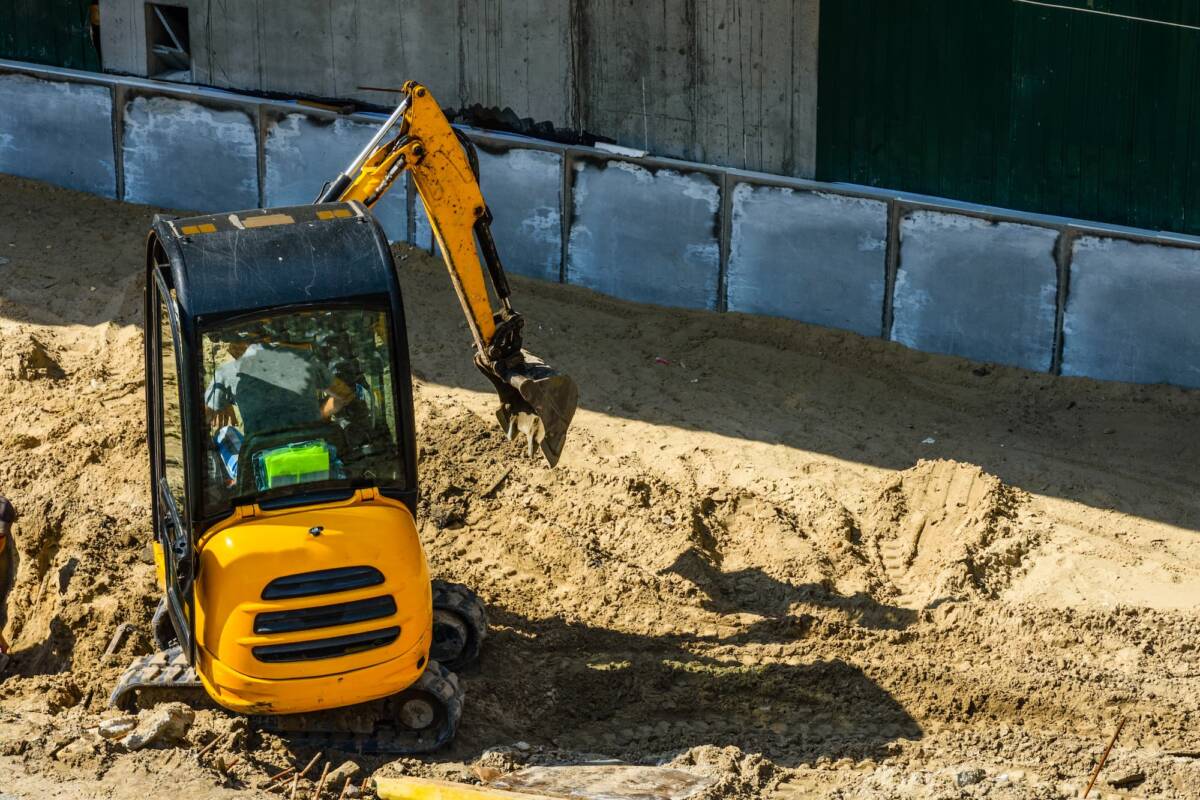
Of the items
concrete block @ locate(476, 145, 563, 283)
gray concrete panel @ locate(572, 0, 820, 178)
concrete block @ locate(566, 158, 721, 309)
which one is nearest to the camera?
gray concrete panel @ locate(572, 0, 820, 178)

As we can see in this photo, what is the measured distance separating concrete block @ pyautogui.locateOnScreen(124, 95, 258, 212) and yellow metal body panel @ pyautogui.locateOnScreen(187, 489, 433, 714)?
758 cm

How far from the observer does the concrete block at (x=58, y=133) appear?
1505 cm

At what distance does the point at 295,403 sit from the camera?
295 inches

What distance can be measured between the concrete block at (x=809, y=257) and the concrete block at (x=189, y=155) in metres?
4.66

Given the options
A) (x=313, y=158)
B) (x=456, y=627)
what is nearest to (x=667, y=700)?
(x=456, y=627)

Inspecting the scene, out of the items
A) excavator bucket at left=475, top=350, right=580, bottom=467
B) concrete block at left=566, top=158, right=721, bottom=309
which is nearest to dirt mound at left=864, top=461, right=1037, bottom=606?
excavator bucket at left=475, top=350, right=580, bottom=467

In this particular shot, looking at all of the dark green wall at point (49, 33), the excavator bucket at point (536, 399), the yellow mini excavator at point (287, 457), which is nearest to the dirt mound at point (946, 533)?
the excavator bucket at point (536, 399)

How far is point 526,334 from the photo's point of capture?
42.8 feet

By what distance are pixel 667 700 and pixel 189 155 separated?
8.22 meters

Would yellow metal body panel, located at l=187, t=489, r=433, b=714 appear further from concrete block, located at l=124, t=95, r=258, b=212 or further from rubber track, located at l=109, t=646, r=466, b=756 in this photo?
concrete block, located at l=124, t=95, r=258, b=212

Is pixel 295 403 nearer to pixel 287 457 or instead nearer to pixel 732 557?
pixel 287 457

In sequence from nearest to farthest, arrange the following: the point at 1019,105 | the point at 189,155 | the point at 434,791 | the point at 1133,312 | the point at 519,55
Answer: the point at 434,791 < the point at 1133,312 < the point at 1019,105 < the point at 519,55 < the point at 189,155

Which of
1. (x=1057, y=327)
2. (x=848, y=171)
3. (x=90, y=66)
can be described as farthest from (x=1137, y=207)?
(x=90, y=66)

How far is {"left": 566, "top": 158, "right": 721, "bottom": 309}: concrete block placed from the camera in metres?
13.2
